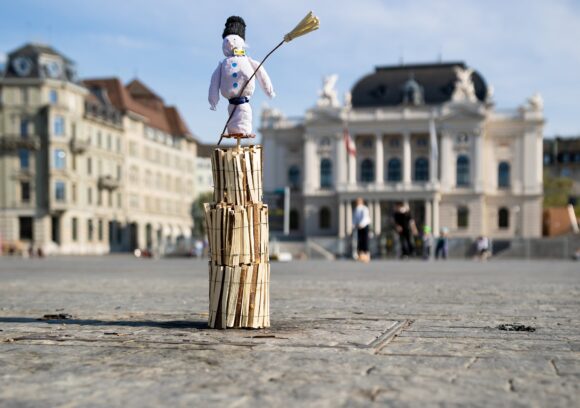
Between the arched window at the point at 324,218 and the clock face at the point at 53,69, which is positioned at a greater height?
the clock face at the point at 53,69

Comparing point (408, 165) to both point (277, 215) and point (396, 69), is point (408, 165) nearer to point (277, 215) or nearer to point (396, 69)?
point (396, 69)

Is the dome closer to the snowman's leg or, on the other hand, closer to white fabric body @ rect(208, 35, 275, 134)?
white fabric body @ rect(208, 35, 275, 134)

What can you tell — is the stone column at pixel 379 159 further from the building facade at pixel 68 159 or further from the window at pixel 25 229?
the window at pixel 25 229

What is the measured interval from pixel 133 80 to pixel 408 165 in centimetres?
3360

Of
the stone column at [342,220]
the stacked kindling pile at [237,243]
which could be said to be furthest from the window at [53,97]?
the stacked kindling pile at [237,243]

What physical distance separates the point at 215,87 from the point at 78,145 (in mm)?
67357

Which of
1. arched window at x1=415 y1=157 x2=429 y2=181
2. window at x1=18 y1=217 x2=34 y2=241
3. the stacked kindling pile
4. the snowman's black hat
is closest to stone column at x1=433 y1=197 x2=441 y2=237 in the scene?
arched window at x1=415 y1=157 x2=429 y2=181

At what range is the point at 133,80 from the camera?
95938 millimetres

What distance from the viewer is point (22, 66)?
69750 mm

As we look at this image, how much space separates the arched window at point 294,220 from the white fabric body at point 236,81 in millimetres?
78547

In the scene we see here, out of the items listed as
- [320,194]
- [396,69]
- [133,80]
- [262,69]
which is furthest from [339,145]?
[262,69]

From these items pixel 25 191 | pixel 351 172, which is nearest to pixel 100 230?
pixel 25 191

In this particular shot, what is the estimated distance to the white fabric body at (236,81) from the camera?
6.60m

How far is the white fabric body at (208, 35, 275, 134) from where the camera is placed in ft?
21.6
